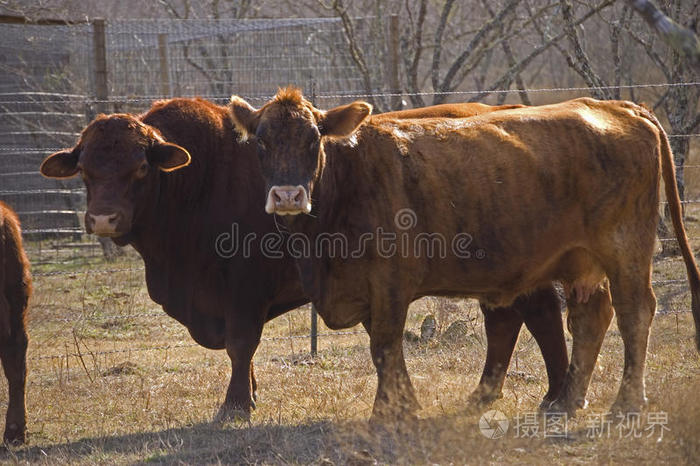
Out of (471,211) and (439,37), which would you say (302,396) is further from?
(439,37)

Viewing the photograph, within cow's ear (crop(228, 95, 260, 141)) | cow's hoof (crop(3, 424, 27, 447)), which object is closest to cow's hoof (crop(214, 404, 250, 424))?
cow's hoof (crop(3, 424, 27, 447))

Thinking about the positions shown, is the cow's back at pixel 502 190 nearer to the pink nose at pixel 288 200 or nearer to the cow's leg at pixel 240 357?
the pink nose at pixel 288 200

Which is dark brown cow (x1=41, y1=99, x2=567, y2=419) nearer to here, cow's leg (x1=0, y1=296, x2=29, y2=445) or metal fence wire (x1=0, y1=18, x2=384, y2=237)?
cow's leg (x1=0, y1=296, x2=29, y2=445)

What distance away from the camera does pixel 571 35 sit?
10.6m

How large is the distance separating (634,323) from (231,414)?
8.62 feet

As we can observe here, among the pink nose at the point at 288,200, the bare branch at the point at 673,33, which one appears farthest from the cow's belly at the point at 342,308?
the bare branch at the point at 673,33

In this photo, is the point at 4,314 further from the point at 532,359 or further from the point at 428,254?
the point at 532,359

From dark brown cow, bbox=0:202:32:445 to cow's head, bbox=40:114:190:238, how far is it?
56 centimetres

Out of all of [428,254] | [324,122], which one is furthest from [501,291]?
[324,122]

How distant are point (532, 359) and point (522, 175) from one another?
259 centimetres

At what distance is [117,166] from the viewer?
6016mm

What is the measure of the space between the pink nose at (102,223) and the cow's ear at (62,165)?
0.60m

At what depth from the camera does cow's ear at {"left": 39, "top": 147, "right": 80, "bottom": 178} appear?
628 cm

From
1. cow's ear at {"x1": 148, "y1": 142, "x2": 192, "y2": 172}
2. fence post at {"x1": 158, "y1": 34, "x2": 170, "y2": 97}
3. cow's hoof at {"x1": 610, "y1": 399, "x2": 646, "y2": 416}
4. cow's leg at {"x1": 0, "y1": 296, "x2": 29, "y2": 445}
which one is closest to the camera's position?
cow's hoof at {"x1": 610, "y1": 399, "x2": 646, "y2": 416}
